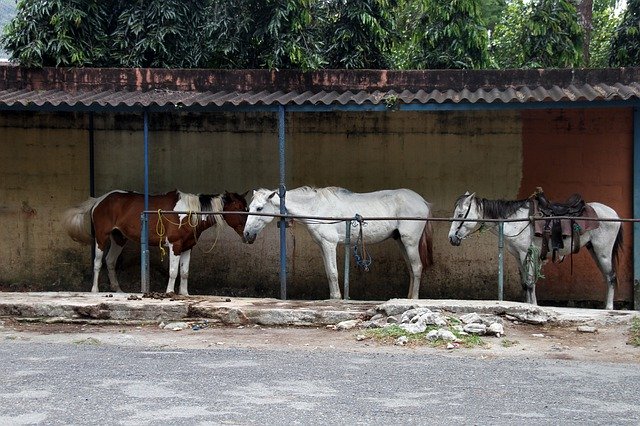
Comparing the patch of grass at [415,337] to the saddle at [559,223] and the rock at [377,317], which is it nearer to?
the rock at [377,317]

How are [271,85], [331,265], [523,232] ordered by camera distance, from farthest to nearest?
[271,85], [331,265], [523,232]

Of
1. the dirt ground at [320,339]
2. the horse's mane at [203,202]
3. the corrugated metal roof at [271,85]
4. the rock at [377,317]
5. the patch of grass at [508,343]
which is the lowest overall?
the dirt ground at [320,339]

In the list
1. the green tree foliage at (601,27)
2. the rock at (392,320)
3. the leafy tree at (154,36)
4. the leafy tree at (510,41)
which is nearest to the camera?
the rock at (392,320)

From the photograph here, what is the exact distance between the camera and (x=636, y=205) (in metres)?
12.1

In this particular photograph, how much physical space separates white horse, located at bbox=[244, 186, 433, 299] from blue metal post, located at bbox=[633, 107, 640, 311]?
278cm

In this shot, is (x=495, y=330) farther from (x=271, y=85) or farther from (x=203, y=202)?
(x=271, y=85)

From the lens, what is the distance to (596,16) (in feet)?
70.1

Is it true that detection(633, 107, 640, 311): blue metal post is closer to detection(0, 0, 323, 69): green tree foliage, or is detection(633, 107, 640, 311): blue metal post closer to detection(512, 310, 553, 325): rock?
detection(512, 310, 553, 325): rock

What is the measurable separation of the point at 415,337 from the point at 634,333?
7.91 ft

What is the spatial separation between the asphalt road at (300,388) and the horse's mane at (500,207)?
3579mm

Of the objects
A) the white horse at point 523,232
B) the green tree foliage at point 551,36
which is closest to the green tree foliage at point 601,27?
the green tree foliage at point 551,36

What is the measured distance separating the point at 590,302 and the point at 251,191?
5155mm

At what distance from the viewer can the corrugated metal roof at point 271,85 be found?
11.2 metres

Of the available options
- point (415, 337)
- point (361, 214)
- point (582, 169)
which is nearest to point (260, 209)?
point (361, 214)
